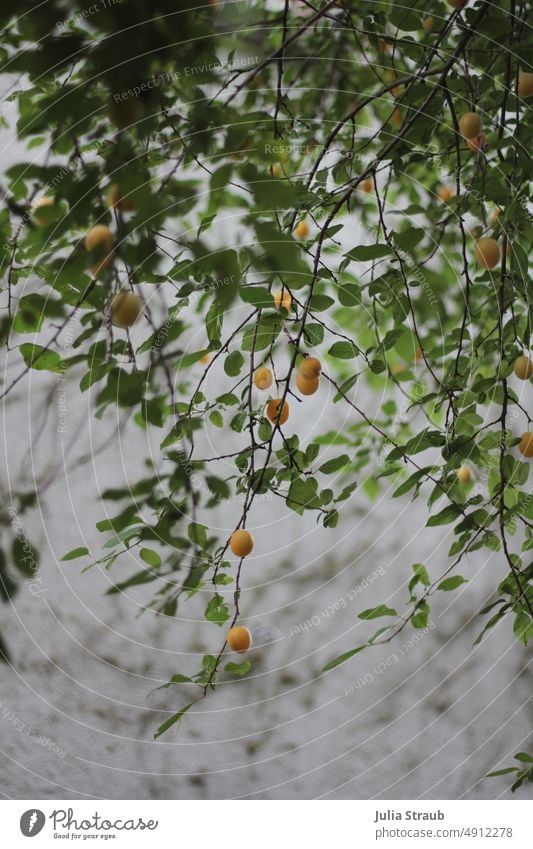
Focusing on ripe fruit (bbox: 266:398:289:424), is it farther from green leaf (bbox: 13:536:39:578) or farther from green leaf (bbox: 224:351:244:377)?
green leaf (bbox: 13:536:39:578)

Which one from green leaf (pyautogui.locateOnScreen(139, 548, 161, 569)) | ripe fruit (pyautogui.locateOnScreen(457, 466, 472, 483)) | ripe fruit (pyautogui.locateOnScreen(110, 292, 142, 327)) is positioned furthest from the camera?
ripe fruit (pyautogui.locateOnScreen(457, 466, 472, 483))

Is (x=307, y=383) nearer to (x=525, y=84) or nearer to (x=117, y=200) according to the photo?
(x=117, y=200)

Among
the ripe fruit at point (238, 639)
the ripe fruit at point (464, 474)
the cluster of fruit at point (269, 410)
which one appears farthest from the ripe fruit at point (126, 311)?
the ripe fruit at point (464, 474)

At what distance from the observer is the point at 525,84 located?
562 millimetres

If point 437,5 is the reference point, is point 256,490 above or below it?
below

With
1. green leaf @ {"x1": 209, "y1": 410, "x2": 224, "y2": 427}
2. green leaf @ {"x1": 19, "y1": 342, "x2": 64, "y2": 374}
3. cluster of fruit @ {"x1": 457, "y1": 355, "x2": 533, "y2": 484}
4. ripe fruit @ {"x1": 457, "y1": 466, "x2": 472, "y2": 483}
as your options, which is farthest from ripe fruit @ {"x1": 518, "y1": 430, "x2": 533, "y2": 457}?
green leaf @ {"x1": 19, "y1": 342, "x2": 64, "y2": 374}

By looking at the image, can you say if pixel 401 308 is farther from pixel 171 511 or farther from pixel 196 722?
pixel 196 722

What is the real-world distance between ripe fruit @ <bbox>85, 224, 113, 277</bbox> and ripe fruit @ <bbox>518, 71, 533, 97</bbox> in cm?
31

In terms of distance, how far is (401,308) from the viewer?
0.59 meters
